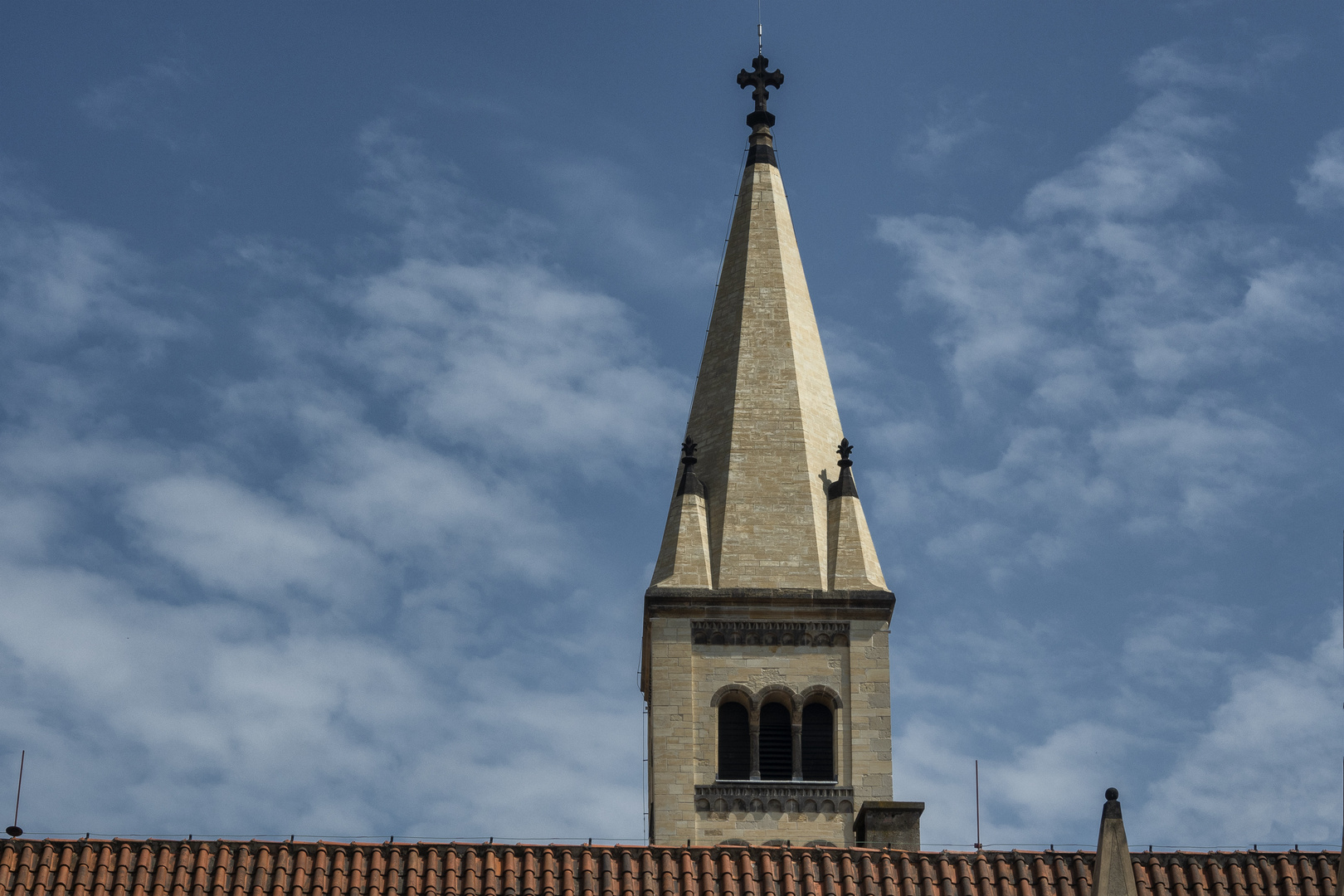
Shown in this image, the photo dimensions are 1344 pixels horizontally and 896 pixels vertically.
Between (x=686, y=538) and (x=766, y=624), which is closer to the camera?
(x=766, y=624)

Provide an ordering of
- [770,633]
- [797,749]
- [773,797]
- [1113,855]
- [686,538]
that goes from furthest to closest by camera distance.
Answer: [686,538]
[770,633]
[797,749]
[773,797]
[1113,855]

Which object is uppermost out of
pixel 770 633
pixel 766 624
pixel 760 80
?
pixel 760 80

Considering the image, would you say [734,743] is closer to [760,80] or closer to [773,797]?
[773,797]

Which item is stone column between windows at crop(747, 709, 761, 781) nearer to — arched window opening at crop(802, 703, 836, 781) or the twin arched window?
the twin arched window

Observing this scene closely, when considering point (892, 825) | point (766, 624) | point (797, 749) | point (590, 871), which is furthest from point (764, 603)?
point (590, 871)

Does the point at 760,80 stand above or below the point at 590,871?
above

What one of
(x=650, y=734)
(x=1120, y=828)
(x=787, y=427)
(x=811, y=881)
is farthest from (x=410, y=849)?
(x=787, y=427)

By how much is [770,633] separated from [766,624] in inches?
8.6

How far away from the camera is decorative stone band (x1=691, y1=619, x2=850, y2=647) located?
4800cm

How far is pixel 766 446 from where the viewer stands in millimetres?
50906

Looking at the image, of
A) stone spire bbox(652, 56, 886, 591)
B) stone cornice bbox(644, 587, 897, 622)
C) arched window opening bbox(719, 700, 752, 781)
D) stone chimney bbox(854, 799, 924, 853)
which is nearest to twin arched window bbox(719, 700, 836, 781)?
arched window opening bbox(719, 700, 752, 781)

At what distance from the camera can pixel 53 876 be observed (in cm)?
2550

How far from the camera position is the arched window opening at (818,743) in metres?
46.8

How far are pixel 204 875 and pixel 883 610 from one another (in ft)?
82.4
